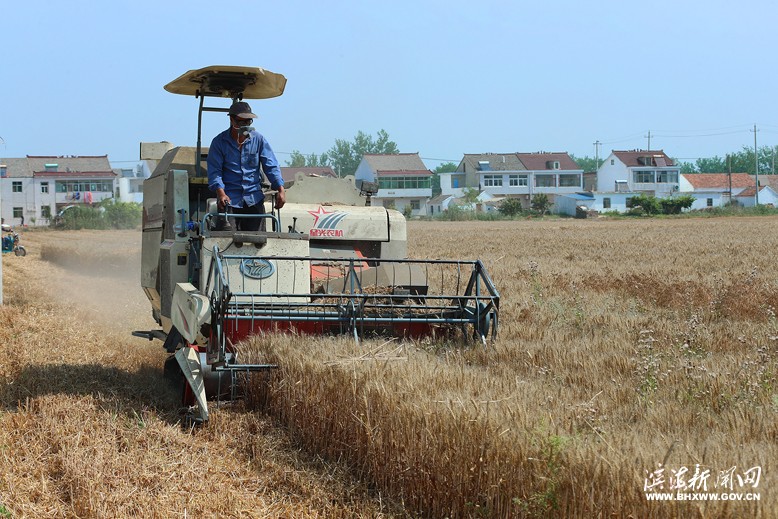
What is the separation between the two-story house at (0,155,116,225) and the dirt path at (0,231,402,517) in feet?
294

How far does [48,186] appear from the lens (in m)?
95.8

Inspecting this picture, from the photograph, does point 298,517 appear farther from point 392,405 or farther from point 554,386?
point 554,386

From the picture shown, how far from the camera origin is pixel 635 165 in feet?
Result: 351

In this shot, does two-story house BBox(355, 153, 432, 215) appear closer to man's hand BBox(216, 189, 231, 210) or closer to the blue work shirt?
the blue work shirt

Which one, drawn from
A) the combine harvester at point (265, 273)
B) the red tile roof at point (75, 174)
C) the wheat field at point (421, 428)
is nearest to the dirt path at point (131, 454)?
the wheat field at point (421, 428)

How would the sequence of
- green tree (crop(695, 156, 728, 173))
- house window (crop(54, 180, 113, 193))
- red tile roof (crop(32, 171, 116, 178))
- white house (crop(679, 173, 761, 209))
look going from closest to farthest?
1. red tile roof (crop(32, 171, 116, 178))
2. house window (crop(54, 180, 113, 193))
3. white house (crop(679, 173, 761, 209))
4. green tree (crop(695, 156, 728, 173))

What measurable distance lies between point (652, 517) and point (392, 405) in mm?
1907

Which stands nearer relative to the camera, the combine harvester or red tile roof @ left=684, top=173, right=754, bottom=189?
the combine harvester

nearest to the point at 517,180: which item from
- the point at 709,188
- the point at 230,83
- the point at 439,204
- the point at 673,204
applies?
the point at 439,204

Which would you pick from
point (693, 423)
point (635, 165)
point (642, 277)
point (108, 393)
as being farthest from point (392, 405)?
point (635, 165)

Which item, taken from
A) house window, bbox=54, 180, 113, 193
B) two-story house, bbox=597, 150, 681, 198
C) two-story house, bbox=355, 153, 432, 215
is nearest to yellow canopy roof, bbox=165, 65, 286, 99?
house window, bbox=54, 180, 113, 193

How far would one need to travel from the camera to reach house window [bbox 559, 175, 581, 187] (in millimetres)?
107500

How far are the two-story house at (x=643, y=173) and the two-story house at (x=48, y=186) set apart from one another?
5718 cm

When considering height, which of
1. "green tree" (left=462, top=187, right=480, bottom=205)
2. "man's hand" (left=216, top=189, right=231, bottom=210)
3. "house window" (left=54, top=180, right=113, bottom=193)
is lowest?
"man's hand" (left=216, top=189, right=231, bottom=210)
